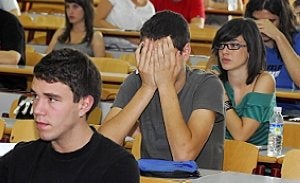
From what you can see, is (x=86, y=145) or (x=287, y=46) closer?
(x=86, y=145)

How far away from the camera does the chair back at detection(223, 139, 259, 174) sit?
14.3 feet

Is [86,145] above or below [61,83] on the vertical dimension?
below

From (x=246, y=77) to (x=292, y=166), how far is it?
46.5 inches

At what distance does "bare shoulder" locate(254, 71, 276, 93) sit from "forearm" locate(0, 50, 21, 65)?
2719mm

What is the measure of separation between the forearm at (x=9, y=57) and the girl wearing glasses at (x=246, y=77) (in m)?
2.53

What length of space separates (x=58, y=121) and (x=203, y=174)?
988mm

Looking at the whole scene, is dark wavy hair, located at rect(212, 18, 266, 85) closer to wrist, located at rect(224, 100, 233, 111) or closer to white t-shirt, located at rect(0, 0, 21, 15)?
wrist, located at rect(224, 100, 233, 111)

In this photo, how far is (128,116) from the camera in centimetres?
416

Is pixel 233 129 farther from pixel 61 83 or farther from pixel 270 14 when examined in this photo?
pixel 61 83

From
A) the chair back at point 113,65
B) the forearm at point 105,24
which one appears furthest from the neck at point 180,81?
the forearm at point 105,24

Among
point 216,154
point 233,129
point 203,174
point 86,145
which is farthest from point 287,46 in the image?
point 86,145

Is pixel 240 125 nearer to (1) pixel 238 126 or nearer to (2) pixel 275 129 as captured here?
(1) pixel 238 126

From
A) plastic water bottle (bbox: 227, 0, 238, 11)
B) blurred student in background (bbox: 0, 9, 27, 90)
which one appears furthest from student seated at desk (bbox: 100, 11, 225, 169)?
plastic water bottle (bbox: 227, 0, 238, 11)

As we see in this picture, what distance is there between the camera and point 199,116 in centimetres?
414
